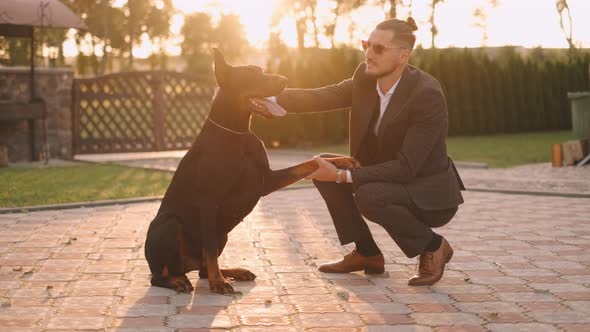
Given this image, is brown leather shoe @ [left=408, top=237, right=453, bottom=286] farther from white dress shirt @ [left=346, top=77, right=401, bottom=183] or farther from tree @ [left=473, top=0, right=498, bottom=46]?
tree @ [left=473, top=0, right=498, bottom=46]

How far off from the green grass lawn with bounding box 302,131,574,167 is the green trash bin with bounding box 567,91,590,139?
83cm

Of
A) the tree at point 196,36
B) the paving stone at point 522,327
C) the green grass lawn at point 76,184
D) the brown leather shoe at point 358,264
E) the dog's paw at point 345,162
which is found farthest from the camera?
the tree at point 196,36

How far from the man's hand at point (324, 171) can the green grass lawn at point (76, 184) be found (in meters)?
5.20

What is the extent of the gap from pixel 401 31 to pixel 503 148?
13827 millimetres

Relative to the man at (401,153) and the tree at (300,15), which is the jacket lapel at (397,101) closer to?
the man at (401,153)

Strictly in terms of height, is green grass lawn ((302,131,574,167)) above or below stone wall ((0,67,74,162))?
below

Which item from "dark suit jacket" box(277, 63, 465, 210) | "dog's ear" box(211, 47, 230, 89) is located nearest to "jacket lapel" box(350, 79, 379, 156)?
"dark suit jacket" box(277, 63, 465, 210)

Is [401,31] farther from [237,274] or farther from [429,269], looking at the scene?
[237,274]

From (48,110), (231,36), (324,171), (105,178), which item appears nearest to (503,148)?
(105,178)

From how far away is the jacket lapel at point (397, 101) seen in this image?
5.20 metres

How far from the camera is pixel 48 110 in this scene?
1664cm

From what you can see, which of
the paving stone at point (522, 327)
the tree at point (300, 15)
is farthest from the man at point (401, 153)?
Answer: the tree at point (300, 15)

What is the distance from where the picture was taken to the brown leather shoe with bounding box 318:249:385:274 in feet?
18.0

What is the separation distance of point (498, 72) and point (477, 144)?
15.7 feet
